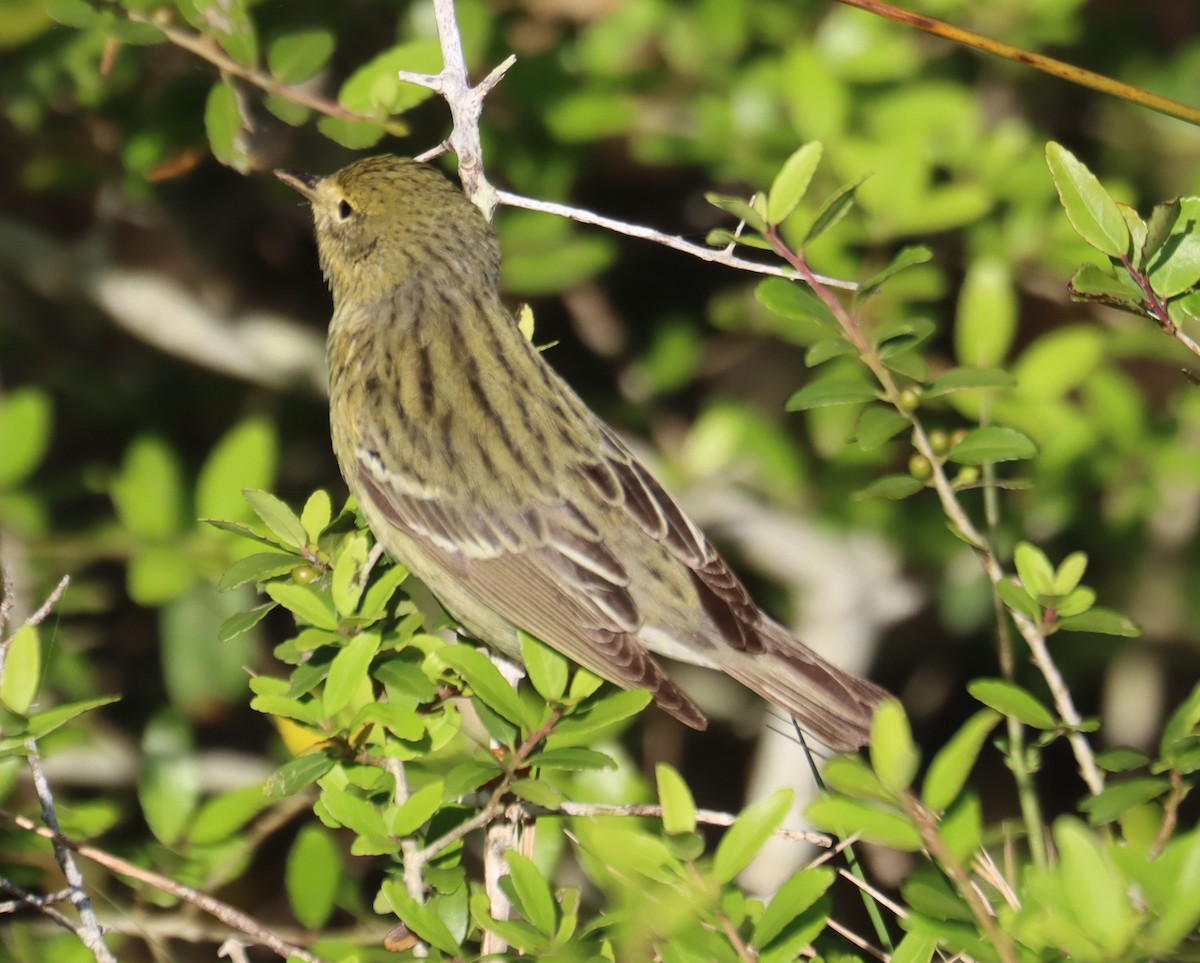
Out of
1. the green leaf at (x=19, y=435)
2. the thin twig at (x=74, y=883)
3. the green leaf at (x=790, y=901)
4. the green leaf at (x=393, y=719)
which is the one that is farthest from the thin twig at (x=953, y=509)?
the green leaf at (x=19, y=435)

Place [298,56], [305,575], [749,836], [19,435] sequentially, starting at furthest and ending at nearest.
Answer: [19,435], [298,56], [305,575], [749,836]

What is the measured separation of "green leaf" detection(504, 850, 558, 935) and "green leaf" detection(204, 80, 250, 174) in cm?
189

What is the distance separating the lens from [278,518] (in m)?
2.75

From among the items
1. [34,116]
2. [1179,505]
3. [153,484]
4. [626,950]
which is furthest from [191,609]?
[1179,505]

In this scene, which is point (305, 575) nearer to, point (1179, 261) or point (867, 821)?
point (867, 821)

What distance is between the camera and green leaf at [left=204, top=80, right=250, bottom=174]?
3.42m

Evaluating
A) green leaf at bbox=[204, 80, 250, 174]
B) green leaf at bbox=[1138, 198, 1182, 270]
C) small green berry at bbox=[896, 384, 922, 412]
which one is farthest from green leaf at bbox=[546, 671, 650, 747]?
green leaf at bbox=[204, 80, 250, 174]

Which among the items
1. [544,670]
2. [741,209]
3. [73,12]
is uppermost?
[73,12]

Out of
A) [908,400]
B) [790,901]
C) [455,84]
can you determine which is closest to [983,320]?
[908,400]

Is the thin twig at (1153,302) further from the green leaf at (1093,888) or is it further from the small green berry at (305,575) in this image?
the small green berry at (305,575)

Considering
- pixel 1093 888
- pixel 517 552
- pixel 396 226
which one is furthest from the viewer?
pixel 396 226

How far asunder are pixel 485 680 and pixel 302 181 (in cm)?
206

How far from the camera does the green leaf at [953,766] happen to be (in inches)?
72.9

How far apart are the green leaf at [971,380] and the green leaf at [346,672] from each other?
1.19 meters
